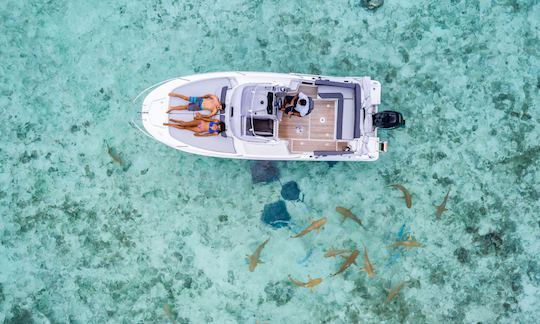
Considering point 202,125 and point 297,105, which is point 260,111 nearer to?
point 297,105

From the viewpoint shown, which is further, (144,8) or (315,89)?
(144,8)

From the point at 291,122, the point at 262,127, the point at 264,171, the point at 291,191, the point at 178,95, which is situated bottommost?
the point at 291,191

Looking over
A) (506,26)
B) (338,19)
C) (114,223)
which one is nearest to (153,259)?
(114,223)

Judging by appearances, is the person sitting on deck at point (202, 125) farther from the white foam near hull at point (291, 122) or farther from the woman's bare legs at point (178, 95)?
the woman's bare legs at point (178, 95)

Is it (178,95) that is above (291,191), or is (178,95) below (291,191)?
above

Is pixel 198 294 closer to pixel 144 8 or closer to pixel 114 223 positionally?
pixel 114 223

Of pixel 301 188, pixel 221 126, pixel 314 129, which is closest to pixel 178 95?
pixel 221 126
